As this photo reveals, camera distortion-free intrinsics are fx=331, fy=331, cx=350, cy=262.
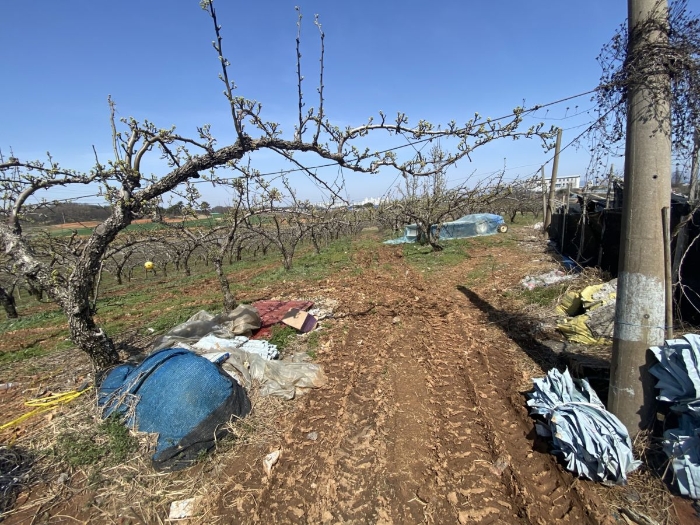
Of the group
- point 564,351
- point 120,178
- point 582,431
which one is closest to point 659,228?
point 582,431

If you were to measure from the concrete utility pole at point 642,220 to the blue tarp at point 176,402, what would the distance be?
131 inches

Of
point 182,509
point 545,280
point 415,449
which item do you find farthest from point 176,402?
point 545,280

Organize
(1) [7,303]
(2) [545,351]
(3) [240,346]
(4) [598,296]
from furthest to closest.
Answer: (1) [7,303]
(3) [240,346]
(4) [598,296]
(2) [545,351]

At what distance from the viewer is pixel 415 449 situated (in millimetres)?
2834

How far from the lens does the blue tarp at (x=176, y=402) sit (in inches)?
112

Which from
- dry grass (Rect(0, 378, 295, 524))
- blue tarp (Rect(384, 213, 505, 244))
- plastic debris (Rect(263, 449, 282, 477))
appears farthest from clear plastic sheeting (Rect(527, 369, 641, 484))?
blue tarp (Rect(384, 213, 505, 244))

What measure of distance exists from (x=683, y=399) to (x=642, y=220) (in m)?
1.23

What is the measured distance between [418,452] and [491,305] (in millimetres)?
4233

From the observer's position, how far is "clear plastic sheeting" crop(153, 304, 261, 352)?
15.7ft

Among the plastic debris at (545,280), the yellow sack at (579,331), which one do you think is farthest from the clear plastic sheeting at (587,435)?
the plastic debris at (545,280)

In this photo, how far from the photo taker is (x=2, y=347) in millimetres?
7109

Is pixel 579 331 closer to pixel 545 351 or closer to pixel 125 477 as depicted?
pixel 545 351

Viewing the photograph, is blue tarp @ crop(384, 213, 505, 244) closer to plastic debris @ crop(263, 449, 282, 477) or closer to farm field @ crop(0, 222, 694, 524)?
farm field @ crop(0, 222, 694, 524)

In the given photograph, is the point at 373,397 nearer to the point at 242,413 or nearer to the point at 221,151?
the point at 242,413
